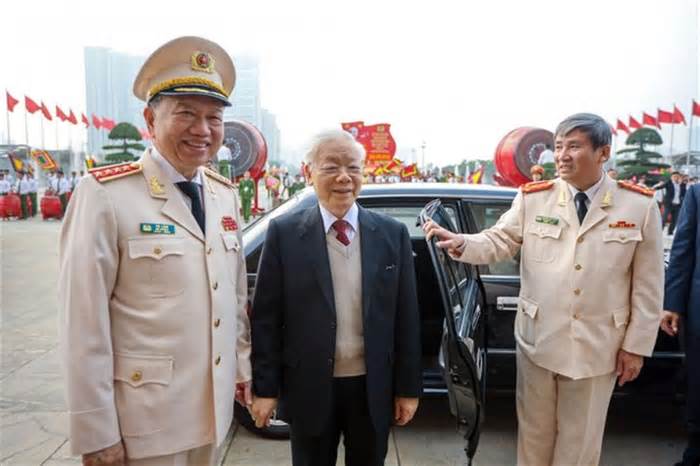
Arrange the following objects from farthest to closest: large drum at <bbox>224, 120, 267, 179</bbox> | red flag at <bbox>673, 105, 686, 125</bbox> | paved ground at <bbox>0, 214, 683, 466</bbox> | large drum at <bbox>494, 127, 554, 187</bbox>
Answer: red flag at <bbox>673, 105, 686, 125</bbox>, large drum at <bbox>224, 120, 267, 179</bbox>, large drum at <bbox>494, 127, 554, 187</bbox>, paved ground at <bbox>0, 214, 683, 466</bbox>

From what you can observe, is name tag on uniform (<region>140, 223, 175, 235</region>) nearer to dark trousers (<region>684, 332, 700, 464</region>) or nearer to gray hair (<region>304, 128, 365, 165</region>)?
gray hair (<region>304, 128, 365, 165</region>)

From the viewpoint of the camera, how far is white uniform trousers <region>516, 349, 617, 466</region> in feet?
6.81

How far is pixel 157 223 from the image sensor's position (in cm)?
143

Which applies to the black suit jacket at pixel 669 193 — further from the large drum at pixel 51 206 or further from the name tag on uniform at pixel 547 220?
the large drum at pixel 51 206

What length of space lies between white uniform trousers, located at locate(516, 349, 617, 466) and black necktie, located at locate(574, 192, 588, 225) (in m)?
0.69

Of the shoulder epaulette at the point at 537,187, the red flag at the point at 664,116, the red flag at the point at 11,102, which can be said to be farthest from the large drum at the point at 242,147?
the red flag at the point at 664,116

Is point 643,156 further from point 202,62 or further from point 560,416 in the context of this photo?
point 202,62

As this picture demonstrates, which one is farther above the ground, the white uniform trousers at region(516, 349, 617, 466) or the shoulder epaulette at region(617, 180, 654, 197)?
the shoulder epaulette at region(617, 180, 654, 197)

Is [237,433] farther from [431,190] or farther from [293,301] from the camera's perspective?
[431,190]

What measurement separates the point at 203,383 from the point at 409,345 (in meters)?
0.75

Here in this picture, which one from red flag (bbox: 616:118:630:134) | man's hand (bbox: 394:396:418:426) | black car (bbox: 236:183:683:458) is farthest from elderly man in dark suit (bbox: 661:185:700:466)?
red flag (bbox: 616:118:630:134)

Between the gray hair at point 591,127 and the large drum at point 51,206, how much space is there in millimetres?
18675

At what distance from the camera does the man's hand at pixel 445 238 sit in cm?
206

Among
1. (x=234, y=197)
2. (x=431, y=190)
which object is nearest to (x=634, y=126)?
(x=431, y=190)
